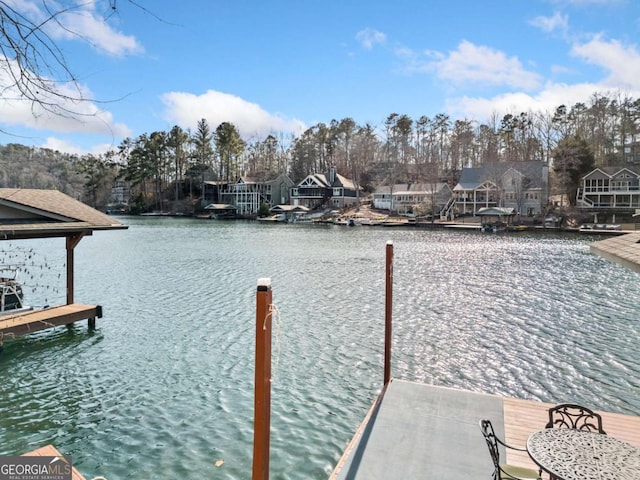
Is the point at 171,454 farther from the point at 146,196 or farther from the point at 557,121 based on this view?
the point at 146,196

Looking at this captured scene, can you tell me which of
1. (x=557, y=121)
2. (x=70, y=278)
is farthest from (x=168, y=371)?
(x=557, y=121)

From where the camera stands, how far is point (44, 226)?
29.3ft

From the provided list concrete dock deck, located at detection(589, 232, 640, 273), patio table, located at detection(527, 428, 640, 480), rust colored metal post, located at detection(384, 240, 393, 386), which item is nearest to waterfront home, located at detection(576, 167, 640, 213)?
concrete dock deck, located at detection(589, 232, 640, 273)

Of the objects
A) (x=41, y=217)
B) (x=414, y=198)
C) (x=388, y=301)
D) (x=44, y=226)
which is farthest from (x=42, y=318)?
(x=414, y=198)

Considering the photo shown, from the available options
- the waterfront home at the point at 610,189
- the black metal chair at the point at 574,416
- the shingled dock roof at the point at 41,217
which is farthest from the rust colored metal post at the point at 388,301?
the waterfront home at the point at 610,189

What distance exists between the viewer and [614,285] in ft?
60.1

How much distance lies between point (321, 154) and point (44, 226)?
81159mm

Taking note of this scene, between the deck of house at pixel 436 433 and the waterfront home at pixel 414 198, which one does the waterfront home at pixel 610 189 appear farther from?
the deck of house at pixel 436 433

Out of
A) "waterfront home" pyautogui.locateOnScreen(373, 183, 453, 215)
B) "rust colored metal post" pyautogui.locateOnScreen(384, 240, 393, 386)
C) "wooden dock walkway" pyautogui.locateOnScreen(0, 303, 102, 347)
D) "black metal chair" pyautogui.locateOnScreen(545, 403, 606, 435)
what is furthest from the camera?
"waterfront home" pyautogui.locateOnScreen(373, 183, 453, 215)

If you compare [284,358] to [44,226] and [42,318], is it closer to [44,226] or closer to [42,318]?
[42,318]

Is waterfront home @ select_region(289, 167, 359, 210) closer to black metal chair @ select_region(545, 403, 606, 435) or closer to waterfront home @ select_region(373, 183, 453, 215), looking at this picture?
waterfront home @ select_region(373, 183, 453, 215)

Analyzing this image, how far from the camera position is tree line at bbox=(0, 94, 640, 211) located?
7131cm

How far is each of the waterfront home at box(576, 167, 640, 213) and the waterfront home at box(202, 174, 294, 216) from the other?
47.8 m

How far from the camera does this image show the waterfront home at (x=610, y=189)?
50.8 m
